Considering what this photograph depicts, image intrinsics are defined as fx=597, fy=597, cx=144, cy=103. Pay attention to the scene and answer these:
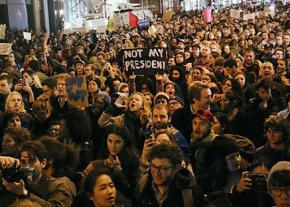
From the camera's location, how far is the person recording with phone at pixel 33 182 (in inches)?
163

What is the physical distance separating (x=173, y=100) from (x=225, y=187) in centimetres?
257

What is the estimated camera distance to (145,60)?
9188 mm

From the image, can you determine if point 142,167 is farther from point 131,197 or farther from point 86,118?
point 86,118

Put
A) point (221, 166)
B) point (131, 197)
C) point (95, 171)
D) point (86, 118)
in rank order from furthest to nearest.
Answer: point (86, 118)
point (221, 166)
point (131, 197)
point (95, 171)

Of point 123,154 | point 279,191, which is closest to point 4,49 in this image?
point 123,154

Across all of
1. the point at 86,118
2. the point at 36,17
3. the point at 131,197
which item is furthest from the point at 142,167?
the point at 36,17

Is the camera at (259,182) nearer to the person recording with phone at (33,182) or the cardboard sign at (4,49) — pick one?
the person recording with phone at (33,182)

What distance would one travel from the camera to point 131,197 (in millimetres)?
4832

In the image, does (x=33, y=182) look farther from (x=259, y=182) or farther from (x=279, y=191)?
(x=279, y=191)

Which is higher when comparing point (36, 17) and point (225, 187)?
point (36, 17)

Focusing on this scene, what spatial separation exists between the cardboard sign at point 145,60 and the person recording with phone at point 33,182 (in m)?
4.25

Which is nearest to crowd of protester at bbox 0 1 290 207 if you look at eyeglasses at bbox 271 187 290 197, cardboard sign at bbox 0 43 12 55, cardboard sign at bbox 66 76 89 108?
eyeglasses at bbox 271 187 290 197

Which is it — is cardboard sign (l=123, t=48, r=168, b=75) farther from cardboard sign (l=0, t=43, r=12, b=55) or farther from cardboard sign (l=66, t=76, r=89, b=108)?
cardboard sign (l=0, t=43, r=12, b=55)

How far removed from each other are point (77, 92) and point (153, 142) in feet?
8.67
